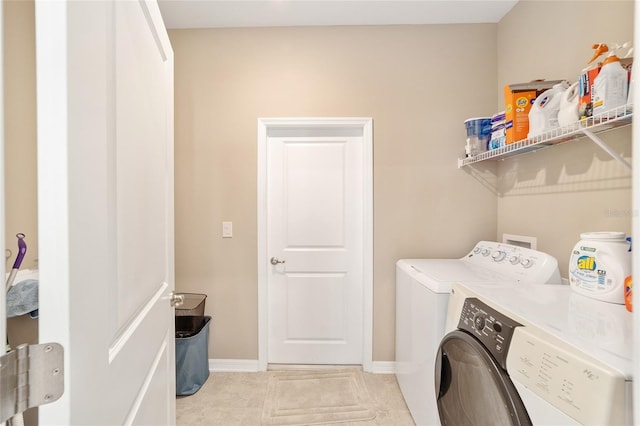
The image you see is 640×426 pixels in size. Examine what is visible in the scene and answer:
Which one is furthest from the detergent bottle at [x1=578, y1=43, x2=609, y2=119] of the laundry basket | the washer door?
the laundry basket

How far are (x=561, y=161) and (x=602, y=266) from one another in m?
0.74

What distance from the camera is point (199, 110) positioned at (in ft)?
7.00

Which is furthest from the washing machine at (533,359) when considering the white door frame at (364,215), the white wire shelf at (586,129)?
the white door frame at (364,215)

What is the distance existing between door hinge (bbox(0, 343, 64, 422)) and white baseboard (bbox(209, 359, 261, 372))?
1.97 meters

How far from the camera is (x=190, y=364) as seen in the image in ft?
6.30

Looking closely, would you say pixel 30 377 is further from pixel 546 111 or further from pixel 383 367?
pixel 383 367

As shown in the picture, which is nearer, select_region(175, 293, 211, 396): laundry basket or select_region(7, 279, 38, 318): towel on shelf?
select_region(7, 279, 38, 318): towel on shelf

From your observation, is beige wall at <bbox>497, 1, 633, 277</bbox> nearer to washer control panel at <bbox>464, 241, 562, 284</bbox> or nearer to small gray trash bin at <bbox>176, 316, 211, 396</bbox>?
washer control panel at <bbox>464, 241, 562, 284</bbox>

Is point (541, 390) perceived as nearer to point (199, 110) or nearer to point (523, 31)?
point (523, 31)

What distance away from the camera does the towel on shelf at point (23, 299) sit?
61 centimetres

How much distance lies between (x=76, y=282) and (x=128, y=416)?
1.44 ft

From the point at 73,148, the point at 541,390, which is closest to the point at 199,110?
the point at 73,148

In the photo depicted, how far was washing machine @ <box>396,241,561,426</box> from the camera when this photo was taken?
1.32m

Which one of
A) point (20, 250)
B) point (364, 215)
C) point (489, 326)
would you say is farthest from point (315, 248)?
point (20, 250)
